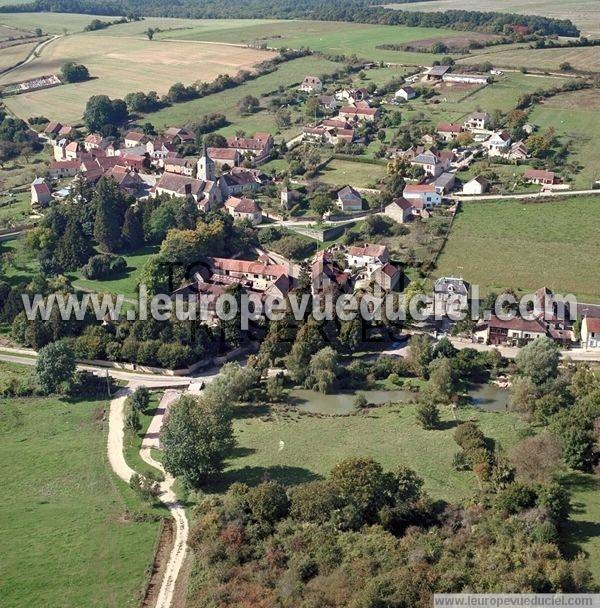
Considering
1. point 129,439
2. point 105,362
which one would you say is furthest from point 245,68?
point 129,439

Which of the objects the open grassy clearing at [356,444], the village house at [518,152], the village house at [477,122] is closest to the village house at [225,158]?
the village house at [477,122]

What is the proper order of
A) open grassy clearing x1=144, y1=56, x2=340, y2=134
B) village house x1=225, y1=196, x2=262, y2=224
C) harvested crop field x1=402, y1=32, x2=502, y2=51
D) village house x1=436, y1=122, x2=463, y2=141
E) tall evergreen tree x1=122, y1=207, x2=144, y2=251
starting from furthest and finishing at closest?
harvested crop field x1=402, y1=32, x2=502, y2=51 → open grassy clearing x1=144, y1=56, x2=340, y2=134 → village house x1=436, y1=122, x2=463, y2=141 → village house x1=225, y1=196, x2=262, y2=224 → tall evergreen tree x1=122, y1=207, x2=144, y2=251

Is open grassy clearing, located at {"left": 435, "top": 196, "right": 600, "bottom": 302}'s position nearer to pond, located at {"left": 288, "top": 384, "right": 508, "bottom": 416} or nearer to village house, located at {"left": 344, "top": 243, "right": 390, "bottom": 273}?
village house, located at {"left": 344, "top": 243, "right": 390, "bottom": 273}

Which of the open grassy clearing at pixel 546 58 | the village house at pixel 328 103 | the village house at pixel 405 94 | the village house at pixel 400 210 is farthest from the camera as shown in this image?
the open grassy clearing at pixel 546 58

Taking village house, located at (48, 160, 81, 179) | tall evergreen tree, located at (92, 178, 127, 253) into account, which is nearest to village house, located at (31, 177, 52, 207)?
village house, located at (48, 160, 81, 179)

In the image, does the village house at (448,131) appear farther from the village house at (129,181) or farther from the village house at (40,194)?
the village house at (40,194)

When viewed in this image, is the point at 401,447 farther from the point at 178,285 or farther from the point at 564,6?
the point at 564,6
